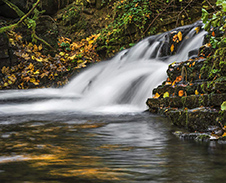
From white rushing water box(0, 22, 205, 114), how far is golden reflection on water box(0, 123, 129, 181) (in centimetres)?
184

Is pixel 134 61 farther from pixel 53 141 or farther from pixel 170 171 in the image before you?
pixel 170 171

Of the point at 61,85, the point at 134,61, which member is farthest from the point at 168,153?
the point at 61,85

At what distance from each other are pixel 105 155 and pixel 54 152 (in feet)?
1.23

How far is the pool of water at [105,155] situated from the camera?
152cm

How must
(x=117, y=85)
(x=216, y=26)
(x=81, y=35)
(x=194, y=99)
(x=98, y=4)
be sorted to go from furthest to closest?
(x=98, y=4), (x=81, y=35), (x=117, y=85), (x=216, y=26), (x=194, y=99)

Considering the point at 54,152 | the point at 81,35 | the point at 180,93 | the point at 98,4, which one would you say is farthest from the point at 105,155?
the point at 98,4

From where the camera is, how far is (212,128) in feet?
9.39

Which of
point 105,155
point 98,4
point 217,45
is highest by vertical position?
point 98,4

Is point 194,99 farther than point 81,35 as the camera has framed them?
No

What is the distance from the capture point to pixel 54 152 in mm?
2080

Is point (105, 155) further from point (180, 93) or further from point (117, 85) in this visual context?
point (117, 85)

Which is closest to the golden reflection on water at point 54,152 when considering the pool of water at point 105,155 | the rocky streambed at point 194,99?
the pool of water at point 105,155

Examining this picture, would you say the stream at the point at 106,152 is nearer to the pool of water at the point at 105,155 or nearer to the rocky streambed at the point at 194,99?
the pool of water at the point at 105,155

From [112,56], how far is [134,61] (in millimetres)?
1883
